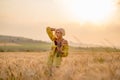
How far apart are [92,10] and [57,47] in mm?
533

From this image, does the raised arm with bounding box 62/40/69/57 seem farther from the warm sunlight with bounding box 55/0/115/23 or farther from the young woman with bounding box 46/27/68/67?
the warm sunlight with bounding box 55/0/115/23

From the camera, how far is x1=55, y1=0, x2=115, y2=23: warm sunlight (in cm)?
268

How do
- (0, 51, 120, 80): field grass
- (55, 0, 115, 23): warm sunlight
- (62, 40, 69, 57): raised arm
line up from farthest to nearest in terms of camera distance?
(55, 0, 115, 23): warm sunlight
(62, 40, 69, 57): raised arm
(0, 51, 120, 80): field grass

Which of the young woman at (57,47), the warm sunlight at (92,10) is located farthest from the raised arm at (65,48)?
the warm sunlight at (92,10)

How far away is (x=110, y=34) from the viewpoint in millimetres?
2695

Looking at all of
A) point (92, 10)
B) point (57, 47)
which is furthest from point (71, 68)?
point (92, 10)

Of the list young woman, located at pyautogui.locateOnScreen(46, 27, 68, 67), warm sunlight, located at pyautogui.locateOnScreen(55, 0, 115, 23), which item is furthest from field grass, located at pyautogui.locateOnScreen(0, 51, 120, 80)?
warm sunlight, located at pyautogui.locateOnScreen(55, 0, 115, 23)

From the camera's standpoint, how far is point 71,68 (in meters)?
1.99

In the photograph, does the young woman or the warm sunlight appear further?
the warm sunlight

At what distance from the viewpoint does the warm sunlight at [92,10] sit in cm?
268

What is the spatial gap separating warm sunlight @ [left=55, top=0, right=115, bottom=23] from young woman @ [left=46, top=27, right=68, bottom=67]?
0.33 metres

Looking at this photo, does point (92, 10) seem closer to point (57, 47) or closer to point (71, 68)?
point (57, 47)

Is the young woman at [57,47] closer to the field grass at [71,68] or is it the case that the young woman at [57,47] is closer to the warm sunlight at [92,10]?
the field grass at [71,68]

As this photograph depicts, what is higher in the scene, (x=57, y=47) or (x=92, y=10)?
(x=92, y=10)
